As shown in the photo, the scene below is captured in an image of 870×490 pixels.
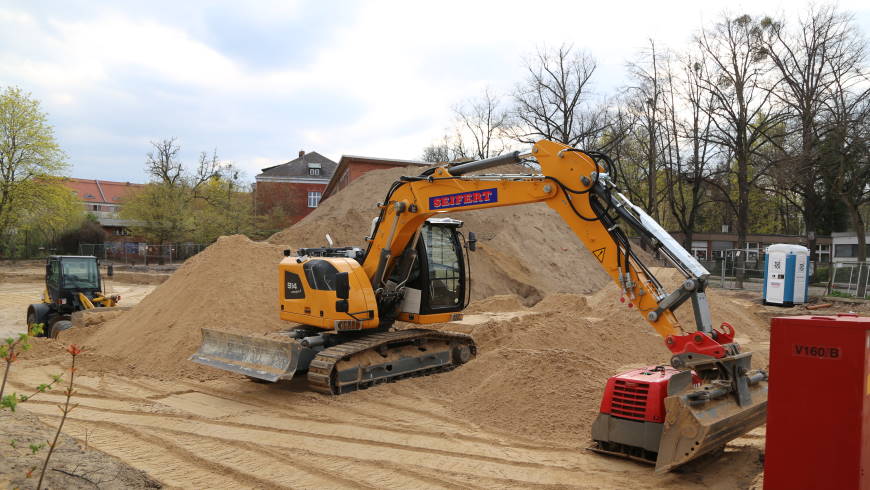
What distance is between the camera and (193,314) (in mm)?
11359

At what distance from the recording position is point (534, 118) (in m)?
36.8

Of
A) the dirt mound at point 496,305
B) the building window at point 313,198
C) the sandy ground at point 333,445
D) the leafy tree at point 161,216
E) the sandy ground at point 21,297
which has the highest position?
the building window at point 313,198

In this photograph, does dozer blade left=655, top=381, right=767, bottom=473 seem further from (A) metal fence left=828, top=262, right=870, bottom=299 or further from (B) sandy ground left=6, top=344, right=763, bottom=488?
(A) metal fence left=828, top=262, right=870, bottom=299

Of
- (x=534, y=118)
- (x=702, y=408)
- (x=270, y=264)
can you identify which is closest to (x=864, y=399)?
(x=702, y=408)

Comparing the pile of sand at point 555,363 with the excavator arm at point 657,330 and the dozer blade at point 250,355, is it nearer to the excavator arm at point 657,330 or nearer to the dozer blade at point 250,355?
the excavator arm at point 657,330

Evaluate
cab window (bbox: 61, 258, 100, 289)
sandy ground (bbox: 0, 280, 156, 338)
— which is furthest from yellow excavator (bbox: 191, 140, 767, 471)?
sandy ground (bbox: 0, 280, 156, 338)

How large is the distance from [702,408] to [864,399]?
1.55 m

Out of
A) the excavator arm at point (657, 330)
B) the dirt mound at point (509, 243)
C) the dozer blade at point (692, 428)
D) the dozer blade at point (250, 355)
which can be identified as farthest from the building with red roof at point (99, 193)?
the dozer blade at point (692, 428)

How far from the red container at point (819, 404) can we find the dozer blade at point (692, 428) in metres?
0.95

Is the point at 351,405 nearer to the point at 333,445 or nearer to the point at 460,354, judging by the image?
the point at 333,445

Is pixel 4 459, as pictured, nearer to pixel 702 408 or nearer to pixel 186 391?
pixel 186 391

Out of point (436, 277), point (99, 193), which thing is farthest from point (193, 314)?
point (99, 193)

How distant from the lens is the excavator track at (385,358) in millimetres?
8211

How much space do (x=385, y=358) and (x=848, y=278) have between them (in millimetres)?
19436
